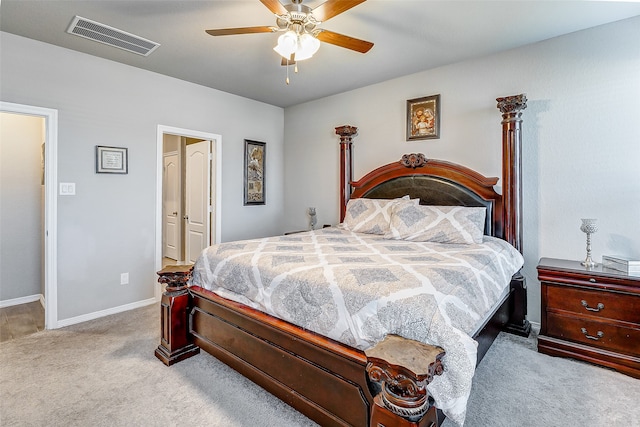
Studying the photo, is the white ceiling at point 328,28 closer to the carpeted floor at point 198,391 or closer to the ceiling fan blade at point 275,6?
the ceiling fan blade at point 275,6

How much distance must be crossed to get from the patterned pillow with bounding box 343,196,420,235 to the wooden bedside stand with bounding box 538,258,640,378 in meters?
1.41

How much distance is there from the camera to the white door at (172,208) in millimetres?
5492

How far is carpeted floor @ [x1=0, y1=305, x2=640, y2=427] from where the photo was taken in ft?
5.84

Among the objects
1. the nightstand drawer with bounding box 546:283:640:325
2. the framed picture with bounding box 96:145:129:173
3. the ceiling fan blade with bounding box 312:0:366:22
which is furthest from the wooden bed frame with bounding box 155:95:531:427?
the ceiling fan blade with bounding box 312:0:366:22

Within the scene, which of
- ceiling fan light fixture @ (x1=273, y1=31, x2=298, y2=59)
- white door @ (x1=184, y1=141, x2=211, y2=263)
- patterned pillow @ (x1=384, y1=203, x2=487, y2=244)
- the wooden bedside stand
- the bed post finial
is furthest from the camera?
white door @ (x1=184, y1=141, x2=211, y2=263)

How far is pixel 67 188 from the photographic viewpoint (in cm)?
310

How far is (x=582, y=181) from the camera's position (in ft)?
9.09

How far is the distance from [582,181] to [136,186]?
14.6 ft

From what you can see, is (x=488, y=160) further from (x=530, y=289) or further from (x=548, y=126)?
(x=530, y=289)

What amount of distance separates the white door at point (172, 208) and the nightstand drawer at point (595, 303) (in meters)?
5.21

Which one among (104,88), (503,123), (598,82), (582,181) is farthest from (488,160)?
(104,88)

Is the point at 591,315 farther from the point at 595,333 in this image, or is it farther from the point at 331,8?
the point at 331,8

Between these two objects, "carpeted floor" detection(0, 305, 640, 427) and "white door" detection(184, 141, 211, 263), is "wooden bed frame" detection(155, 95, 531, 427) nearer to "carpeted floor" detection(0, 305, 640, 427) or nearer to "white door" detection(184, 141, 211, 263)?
"carpeted floor" detection(0, 305, 640, 427)

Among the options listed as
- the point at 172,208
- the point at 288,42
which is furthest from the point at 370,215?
the point at 172,208
